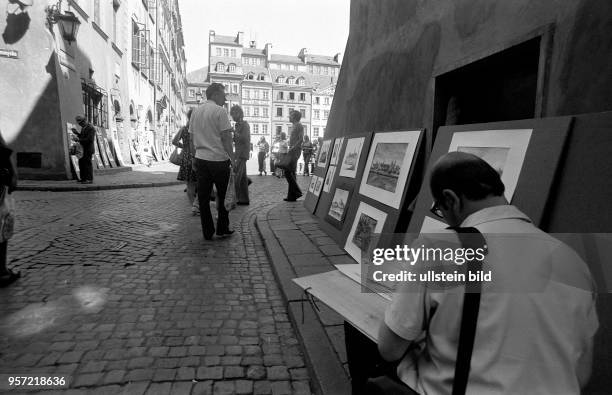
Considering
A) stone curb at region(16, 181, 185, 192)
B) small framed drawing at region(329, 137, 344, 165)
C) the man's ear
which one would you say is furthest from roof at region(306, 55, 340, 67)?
the man's ear

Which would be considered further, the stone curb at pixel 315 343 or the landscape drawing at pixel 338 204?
the landscape drawing at pixel 338 204

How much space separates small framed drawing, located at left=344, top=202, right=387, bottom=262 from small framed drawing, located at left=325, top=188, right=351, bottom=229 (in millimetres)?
497

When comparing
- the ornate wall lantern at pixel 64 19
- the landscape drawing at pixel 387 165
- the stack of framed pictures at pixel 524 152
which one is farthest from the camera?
the ornate wall lantern at pixel 64 19

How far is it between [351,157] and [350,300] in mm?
3584

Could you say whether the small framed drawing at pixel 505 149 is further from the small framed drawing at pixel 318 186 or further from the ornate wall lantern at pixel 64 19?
the ornate wall lantern at pixel 64 19

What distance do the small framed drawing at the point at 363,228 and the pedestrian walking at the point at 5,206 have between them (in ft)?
10.6

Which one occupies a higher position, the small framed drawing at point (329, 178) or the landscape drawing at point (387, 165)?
the landscape drawing at point (387, 165)

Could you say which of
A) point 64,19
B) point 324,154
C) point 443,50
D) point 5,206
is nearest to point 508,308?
point 443,50

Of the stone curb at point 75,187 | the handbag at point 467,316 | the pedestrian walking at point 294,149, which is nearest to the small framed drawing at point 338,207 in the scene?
the pedestrian walking at point 294,149

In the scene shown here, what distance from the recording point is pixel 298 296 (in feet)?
11.7

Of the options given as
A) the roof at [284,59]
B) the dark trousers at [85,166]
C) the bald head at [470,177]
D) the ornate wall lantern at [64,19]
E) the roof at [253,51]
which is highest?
the roof at [253,51]

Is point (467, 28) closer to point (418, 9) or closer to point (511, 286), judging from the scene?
point (418, 9)

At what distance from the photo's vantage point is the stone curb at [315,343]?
2309mm

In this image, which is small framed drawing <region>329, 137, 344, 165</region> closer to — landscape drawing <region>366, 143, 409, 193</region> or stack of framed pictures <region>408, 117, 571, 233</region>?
landscape drawing <region>366, 143, 409, 193</region>
